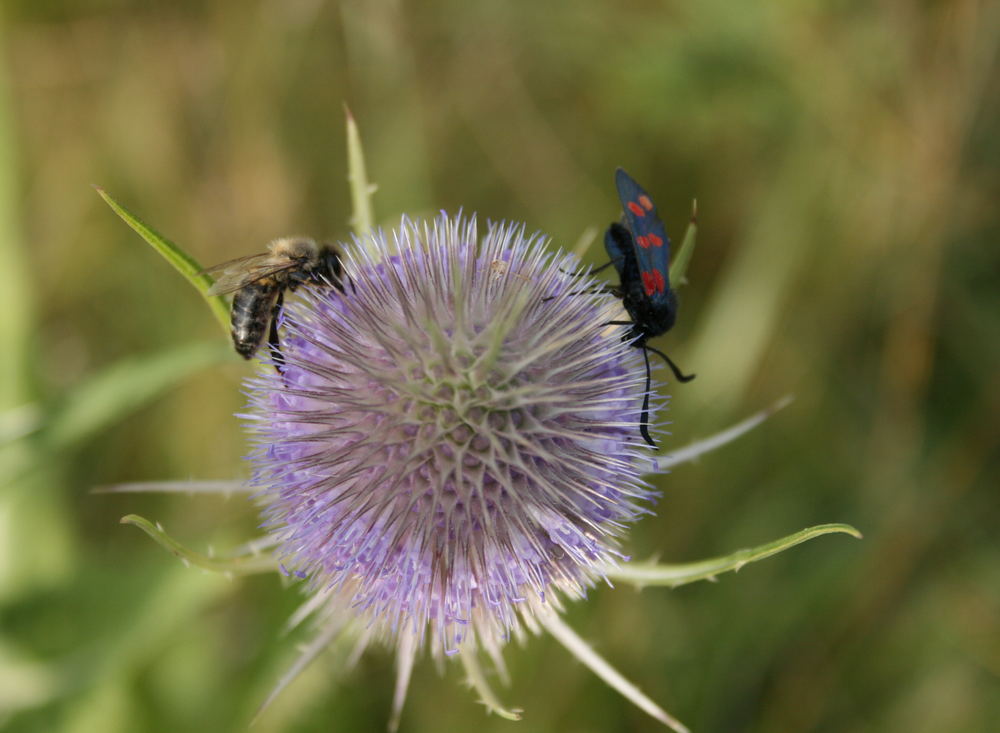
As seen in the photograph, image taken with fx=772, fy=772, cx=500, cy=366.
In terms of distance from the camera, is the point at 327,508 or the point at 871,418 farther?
the point at 871,418

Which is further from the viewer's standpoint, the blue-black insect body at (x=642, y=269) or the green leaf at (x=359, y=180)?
the green leaf at (x=359, y=180)

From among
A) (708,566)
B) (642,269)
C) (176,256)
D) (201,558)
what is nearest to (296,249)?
(176,256)

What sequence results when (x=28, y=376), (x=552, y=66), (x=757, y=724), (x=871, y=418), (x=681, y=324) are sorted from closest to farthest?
(x=28, y=376), (x=757, y=724), (x=871, y=418), (x=681, y=324), (x=552, y=66)

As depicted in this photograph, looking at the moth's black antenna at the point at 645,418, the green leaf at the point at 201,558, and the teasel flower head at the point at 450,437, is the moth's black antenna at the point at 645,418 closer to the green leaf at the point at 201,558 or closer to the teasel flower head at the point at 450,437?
the teasel flower head at the point at 450,437

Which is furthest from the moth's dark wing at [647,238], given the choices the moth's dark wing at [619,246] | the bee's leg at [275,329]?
the bee's leg at [275,329]

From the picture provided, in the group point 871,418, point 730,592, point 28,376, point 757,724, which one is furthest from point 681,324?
point 28,376

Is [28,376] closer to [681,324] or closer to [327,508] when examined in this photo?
[327,508]

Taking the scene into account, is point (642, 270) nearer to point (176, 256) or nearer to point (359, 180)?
point (359, 180)
